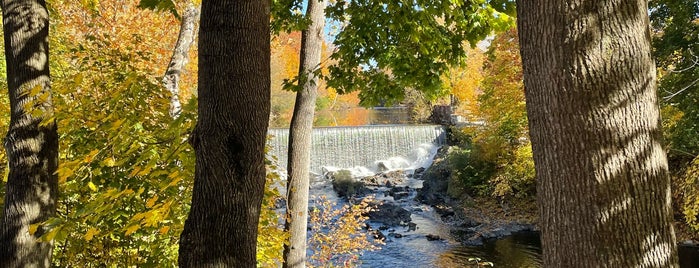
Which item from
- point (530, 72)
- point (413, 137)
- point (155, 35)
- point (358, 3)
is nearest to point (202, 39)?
point (530, 72)

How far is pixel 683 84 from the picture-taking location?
10102 mm

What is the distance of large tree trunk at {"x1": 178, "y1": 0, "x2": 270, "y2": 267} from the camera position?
2135 millimetres

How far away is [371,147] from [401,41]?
16.2m

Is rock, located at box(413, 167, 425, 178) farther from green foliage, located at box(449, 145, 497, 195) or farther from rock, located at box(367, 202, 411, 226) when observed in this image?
rock, located at box(367, 202, 411, 226)

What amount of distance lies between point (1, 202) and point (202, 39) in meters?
2.64

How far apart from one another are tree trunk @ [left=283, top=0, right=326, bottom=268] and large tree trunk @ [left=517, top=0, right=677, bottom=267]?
374 cm

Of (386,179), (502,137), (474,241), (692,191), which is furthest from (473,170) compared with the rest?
(692,191)

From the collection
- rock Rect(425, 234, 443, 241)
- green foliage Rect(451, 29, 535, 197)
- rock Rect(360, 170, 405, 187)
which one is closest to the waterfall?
rock Rect(360, 170, 405, 187)

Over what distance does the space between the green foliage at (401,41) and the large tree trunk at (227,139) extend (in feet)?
7.77

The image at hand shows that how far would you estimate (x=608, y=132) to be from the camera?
4.90 ft

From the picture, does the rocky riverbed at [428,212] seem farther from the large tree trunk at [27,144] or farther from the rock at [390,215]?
the large tree trunk at [27,144]

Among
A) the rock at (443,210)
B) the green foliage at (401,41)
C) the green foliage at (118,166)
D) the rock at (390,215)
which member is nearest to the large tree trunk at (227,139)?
the green foliage at (118,166)

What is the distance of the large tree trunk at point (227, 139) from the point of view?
2135 mm

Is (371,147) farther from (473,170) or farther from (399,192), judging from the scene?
(473,170)
